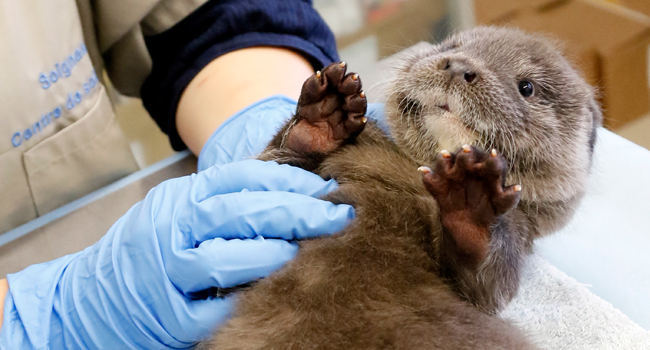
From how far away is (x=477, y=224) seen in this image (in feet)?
3.78

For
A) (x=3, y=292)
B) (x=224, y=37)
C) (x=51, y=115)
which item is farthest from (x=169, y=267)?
(x=224, y=37)

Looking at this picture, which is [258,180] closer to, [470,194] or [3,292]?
[470,194]

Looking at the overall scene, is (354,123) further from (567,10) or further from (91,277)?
(567,10)

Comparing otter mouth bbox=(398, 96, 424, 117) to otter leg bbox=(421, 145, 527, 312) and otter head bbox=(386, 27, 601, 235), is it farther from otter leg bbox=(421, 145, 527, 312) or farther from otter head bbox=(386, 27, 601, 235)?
otter leg bbox=(421, 145, 527, 312)

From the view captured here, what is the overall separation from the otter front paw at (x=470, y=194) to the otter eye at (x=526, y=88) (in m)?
0.24

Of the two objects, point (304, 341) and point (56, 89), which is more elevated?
point (56, 89)

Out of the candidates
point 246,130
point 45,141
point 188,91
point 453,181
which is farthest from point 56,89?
point 453,181

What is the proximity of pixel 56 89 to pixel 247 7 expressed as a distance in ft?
1.96

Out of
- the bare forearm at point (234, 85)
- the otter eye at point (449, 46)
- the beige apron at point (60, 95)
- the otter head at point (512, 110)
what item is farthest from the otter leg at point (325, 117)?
the beige apron at point (60, 95)

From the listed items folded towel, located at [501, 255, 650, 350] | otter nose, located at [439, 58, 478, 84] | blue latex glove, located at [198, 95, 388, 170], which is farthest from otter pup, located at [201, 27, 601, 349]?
blue latex glove, located at [198, 95, 388, 170]

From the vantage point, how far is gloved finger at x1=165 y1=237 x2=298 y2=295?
1.28m

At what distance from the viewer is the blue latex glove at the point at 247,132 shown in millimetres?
1761

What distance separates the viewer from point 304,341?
A: 1.11 metres

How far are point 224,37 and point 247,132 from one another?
0.38 metres
